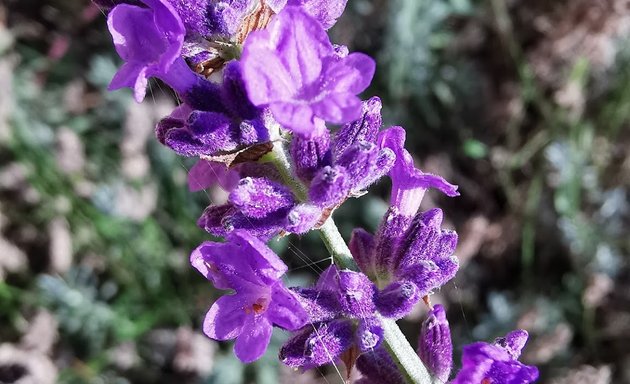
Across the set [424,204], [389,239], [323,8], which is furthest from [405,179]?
[424,204]

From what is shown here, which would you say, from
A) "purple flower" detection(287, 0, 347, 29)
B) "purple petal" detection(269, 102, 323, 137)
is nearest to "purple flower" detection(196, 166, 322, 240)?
"purple petal" detection(269, 102, 323, 137)

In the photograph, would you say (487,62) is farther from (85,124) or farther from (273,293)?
(273,293)

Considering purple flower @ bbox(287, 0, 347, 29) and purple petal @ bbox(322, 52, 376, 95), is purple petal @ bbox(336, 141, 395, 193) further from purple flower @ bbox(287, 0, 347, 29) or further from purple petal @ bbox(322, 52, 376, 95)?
purple flower @ bbox(287, 0, 347, 29)

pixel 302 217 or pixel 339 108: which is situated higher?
pixel 339 108

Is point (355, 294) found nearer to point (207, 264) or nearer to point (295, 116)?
point (207, 264)

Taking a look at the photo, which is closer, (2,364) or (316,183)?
(316,183)

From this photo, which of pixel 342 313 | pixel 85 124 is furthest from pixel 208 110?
pixel 85 124
